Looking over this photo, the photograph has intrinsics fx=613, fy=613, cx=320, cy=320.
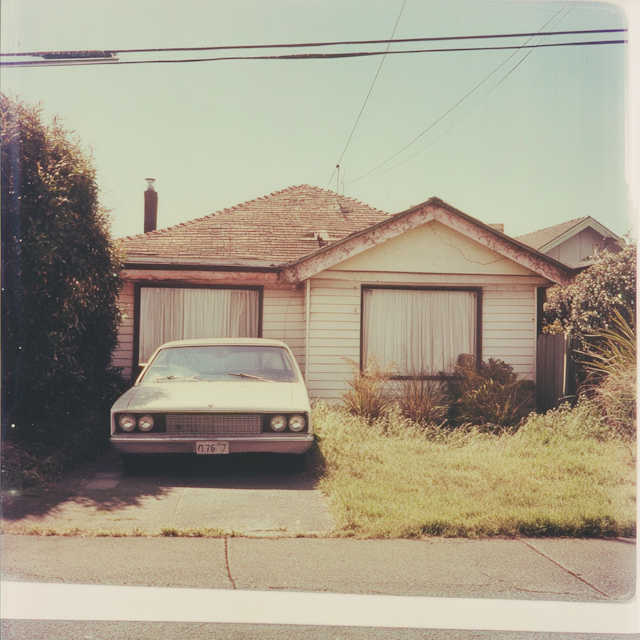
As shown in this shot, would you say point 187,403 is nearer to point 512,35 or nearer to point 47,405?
point 47,405

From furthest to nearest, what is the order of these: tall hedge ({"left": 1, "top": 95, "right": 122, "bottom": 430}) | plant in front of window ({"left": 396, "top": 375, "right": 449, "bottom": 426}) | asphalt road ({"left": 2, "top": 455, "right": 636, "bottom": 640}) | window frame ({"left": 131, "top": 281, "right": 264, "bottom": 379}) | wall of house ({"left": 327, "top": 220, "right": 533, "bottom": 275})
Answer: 1. window frame ({"left": 131, "top": 281, "right": 264, "bottom": 379})
2. wall of house ({"left": 327, "top": 220, "right": 533, "bottom": 275})
3. plant in front of window ({"left": 396, "top": 375, "right": 449, "bottom": 426})
4. tall hedge ({"left": 1, "top": 95, "right": 122, "bottom": 430})
5. asphalt road ({"left": 2, "top": 455, "right": 636, "bottom": 640})

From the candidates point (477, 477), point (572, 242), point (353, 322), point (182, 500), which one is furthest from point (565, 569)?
point (572, 242)

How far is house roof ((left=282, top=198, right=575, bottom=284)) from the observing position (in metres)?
9.38

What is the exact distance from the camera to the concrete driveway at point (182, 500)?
4.48 meters

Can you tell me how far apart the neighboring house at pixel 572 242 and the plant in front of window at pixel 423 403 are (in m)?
3.55

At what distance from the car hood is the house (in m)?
3.52

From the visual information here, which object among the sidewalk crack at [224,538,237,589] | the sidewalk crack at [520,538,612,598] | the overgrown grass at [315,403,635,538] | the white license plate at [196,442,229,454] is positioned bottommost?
the sidewalk crack at [520,538,612,598]

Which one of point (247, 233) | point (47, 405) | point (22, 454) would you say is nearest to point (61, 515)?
point (22, 454)

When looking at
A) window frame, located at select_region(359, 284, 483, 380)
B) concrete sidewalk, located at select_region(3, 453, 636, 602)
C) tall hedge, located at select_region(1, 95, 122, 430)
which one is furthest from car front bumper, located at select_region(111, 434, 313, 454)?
window frame, located at select_region(359, 284, 483, 380)

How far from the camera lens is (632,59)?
3.84 metres

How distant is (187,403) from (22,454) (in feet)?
5.17

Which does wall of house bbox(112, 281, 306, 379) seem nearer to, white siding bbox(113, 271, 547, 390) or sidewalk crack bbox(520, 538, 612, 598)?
white siding bbox(113, 271, 547, 390)

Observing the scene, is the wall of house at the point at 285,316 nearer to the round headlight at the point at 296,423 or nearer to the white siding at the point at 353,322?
the white siding at the point at 353,322

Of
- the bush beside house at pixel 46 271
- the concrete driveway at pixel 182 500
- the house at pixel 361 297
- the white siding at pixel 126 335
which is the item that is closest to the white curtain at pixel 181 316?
the house at pixel 361 297
